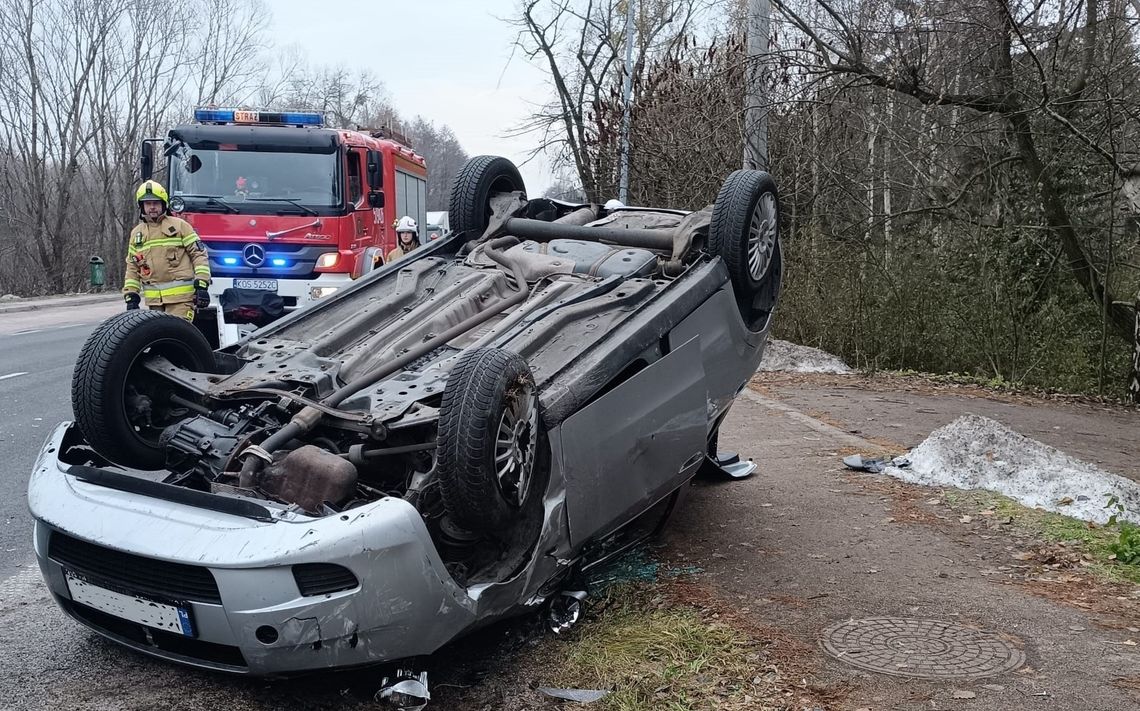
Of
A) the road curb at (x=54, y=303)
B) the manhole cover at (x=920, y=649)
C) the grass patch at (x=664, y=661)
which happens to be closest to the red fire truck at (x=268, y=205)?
the grass patch at (x=664, y=661)

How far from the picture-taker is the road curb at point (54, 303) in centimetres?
2242

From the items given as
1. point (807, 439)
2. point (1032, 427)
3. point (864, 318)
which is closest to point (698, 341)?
point (807, 439)

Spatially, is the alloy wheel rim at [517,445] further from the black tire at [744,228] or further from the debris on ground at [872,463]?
the debris on ground at [872,463]

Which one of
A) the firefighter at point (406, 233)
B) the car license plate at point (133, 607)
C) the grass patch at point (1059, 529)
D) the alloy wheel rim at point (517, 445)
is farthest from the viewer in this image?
the firefighter at point (406, 233)

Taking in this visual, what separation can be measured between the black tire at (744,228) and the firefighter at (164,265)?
466 cm

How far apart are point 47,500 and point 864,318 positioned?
446 inches

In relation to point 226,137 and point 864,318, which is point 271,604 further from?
point 864,318

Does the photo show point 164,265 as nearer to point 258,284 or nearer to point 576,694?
point 258,284

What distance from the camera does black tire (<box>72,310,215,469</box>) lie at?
153 inches

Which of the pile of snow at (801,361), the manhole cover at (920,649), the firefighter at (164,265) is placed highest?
the firefighter at (164,265)

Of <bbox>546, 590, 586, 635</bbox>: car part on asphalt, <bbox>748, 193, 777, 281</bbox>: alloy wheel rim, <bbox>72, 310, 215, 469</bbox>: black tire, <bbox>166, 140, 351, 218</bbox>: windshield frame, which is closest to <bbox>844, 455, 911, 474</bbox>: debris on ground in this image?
<bbox>748, 193, 777, 281</bbox>: alloy wheel rim

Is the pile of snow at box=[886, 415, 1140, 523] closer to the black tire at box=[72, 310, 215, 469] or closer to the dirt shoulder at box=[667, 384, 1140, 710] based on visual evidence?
the dirt shoulder at box=[667, 384, 1140, 710]

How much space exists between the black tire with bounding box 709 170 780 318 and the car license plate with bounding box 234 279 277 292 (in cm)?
Result: 727

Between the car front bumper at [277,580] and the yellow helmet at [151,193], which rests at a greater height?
the yellow helmet at [151,193]
